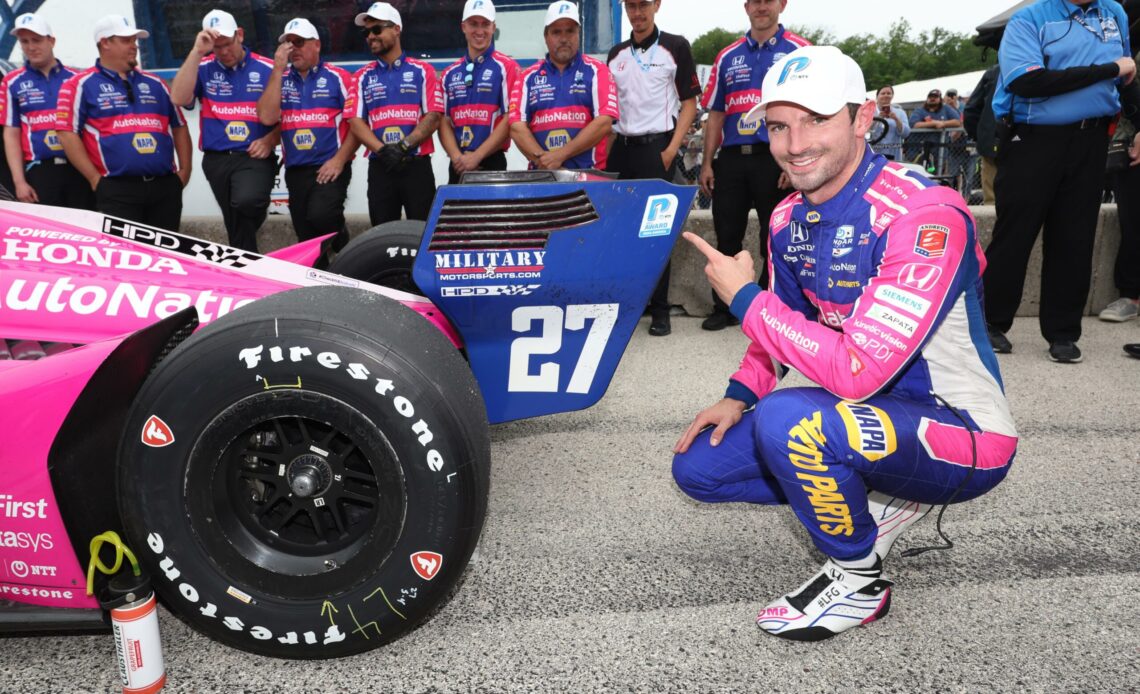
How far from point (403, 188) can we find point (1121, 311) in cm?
505

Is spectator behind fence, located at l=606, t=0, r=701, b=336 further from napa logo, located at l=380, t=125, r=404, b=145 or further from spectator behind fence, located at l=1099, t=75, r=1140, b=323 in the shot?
spectator behind fence, located at l=1099, t=75, r=1140, b=323

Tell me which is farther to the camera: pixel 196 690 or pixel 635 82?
pixel 635 82

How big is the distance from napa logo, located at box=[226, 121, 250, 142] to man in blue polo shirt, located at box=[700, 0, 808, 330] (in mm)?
3119

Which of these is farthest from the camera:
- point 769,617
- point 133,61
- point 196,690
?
point 133,61

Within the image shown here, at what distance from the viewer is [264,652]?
Result: 1.88 meters

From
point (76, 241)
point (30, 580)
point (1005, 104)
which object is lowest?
point (30, 580)

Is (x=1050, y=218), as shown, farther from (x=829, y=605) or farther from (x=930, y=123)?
(x=930, y=123)

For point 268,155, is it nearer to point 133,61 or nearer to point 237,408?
point 133,61

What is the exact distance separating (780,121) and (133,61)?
4.87m

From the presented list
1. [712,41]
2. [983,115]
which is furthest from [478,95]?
[712,41]

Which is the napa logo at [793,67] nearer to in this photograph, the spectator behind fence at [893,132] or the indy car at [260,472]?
the indy car at [260,472]

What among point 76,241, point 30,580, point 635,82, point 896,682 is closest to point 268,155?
point 635,82

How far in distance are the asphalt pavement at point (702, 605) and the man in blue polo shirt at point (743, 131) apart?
8.03 ft

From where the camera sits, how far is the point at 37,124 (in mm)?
5715
